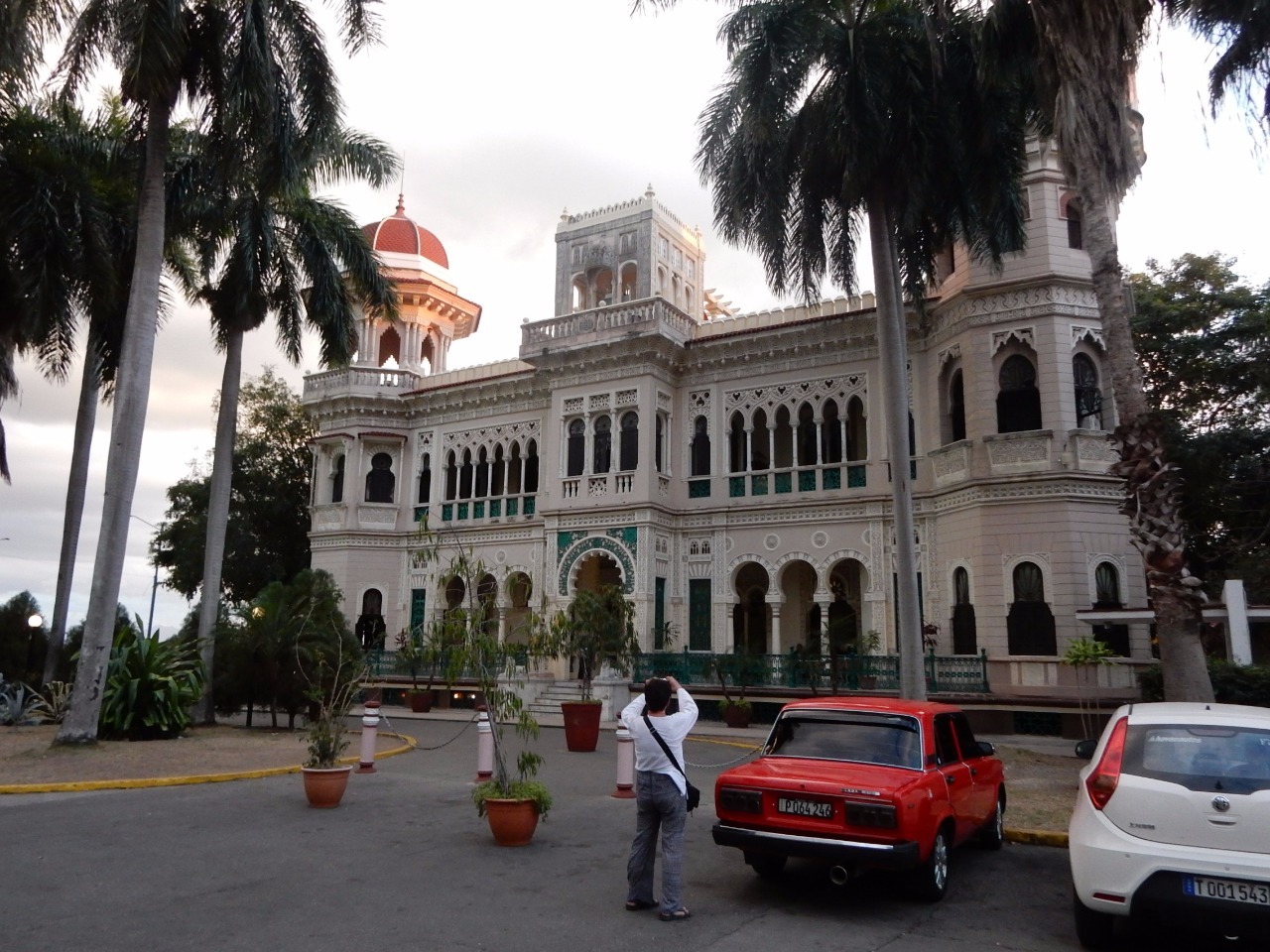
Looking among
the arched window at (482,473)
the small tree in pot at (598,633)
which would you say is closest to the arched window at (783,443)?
the small tree in pot at (598,633)

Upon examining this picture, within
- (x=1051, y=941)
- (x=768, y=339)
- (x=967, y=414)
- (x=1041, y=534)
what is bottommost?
(x=1051, y=941)

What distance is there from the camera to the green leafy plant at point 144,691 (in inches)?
627

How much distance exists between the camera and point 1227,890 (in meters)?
5.25

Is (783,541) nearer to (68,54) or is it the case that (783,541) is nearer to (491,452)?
(491,452)

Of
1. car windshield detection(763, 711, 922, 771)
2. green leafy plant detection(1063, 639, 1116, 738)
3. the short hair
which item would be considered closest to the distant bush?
green leafy plant detection(1063, 639, 1116, 738)

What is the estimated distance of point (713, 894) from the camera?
6977 mm

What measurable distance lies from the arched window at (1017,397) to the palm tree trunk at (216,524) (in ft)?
56.2

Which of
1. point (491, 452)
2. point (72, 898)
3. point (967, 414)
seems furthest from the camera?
point (491, 452)

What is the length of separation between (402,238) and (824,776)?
30.6m

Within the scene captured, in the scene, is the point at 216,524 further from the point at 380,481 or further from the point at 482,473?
the point at 380,481

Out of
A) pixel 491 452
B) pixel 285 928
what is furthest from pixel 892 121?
pixel 491 452

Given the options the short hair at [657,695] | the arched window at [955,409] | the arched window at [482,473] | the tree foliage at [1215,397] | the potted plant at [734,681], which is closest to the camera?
the short hair at [657,695]

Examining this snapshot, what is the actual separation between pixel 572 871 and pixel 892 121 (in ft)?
44.2

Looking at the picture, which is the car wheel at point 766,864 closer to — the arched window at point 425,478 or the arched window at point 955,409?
the arched window at point 955,409
